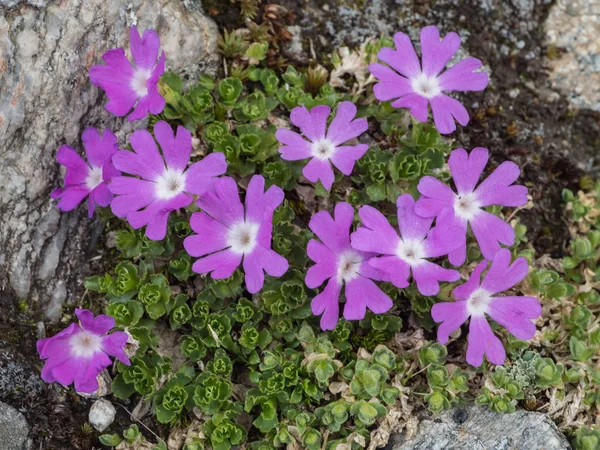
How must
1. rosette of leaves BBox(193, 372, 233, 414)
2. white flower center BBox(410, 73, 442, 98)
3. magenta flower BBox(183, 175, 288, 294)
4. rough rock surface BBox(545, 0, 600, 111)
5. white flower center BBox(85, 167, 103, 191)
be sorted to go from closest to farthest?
1. magenta flower BBox(183, 175, 288, 294)
2. rosette of leaves BBox(193, 372, 233, 414)
3. white flower center BBox(85, 167, 103, 191)
4. white flower center BBox(410, 73, 442, 98)
5. rough rock surface BBox(545, 0, 600, 111)

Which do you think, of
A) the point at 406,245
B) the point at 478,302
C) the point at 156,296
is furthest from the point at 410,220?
the point at 156,296

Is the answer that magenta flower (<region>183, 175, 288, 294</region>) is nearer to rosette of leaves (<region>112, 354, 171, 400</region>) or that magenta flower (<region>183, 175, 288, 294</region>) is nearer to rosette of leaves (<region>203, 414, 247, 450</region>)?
rosette of leaves (<region>112, 354, 171, 400</region>)

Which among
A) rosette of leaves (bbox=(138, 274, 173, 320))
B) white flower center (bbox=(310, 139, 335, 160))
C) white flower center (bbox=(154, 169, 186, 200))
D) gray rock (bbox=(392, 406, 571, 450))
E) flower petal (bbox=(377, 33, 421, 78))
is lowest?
gray rock (bbox=(392, 406, 571, 450))

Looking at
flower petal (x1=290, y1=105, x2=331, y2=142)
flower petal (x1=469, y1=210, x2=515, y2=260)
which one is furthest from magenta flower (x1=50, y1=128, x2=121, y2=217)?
flower petal (x1=469, y1=210, x2=515, y2=260)

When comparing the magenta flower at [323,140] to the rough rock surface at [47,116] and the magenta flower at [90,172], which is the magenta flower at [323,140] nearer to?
the magenta flower at [90,172]

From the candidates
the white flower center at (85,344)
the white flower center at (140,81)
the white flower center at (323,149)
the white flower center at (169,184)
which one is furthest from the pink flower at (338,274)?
the white flower center at (140,81)

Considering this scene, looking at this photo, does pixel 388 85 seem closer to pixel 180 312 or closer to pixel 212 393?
pixel 180 312

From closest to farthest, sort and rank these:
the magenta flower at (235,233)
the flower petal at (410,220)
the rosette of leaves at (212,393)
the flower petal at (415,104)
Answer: the magenta flower at (235,233) → the flower petal at (410,220) → the rosette of leaves at (212,393) → the flower petal at (415,104)
